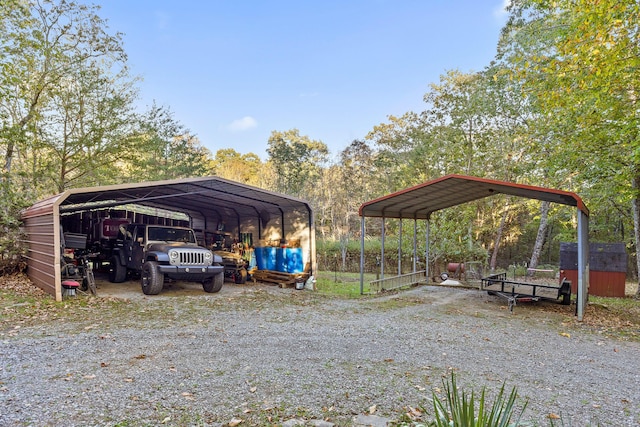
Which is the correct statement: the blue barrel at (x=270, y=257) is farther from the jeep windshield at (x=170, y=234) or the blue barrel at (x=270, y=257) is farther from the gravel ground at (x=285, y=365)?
the gravel ground at (x=285, y=365)

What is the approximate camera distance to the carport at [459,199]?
26.5ft

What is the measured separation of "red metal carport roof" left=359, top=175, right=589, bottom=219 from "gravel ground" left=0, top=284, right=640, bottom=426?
9.55 ft

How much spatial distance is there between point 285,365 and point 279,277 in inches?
320

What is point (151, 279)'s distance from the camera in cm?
915

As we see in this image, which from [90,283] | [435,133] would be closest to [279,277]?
[90,283]

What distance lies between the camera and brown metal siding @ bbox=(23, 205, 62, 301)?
8.01 meters

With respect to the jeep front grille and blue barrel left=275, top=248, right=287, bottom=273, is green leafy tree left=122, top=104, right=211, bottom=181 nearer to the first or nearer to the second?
blue barrel left=275, top=248, right=287, bottom=273

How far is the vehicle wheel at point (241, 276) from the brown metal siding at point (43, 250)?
5.37 m

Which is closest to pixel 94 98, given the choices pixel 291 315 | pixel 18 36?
pixel 18 36

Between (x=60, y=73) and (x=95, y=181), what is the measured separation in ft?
16.0

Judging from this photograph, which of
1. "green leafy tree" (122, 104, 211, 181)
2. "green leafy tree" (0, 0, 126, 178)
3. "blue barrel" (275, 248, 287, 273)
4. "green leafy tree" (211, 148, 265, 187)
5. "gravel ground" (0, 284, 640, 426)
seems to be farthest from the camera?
"green leafy tree" (211, 148, 265, 187)

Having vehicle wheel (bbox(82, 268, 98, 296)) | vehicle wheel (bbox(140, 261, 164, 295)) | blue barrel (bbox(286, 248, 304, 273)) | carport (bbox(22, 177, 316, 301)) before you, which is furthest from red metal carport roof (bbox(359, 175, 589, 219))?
vehicle wheel (bbox(82, 268, 98, 296))

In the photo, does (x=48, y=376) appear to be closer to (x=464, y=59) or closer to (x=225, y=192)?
(x=225, y=192)

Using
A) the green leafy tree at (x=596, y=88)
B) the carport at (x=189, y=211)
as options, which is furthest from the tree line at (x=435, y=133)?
the carport at (x=189, y=211)
